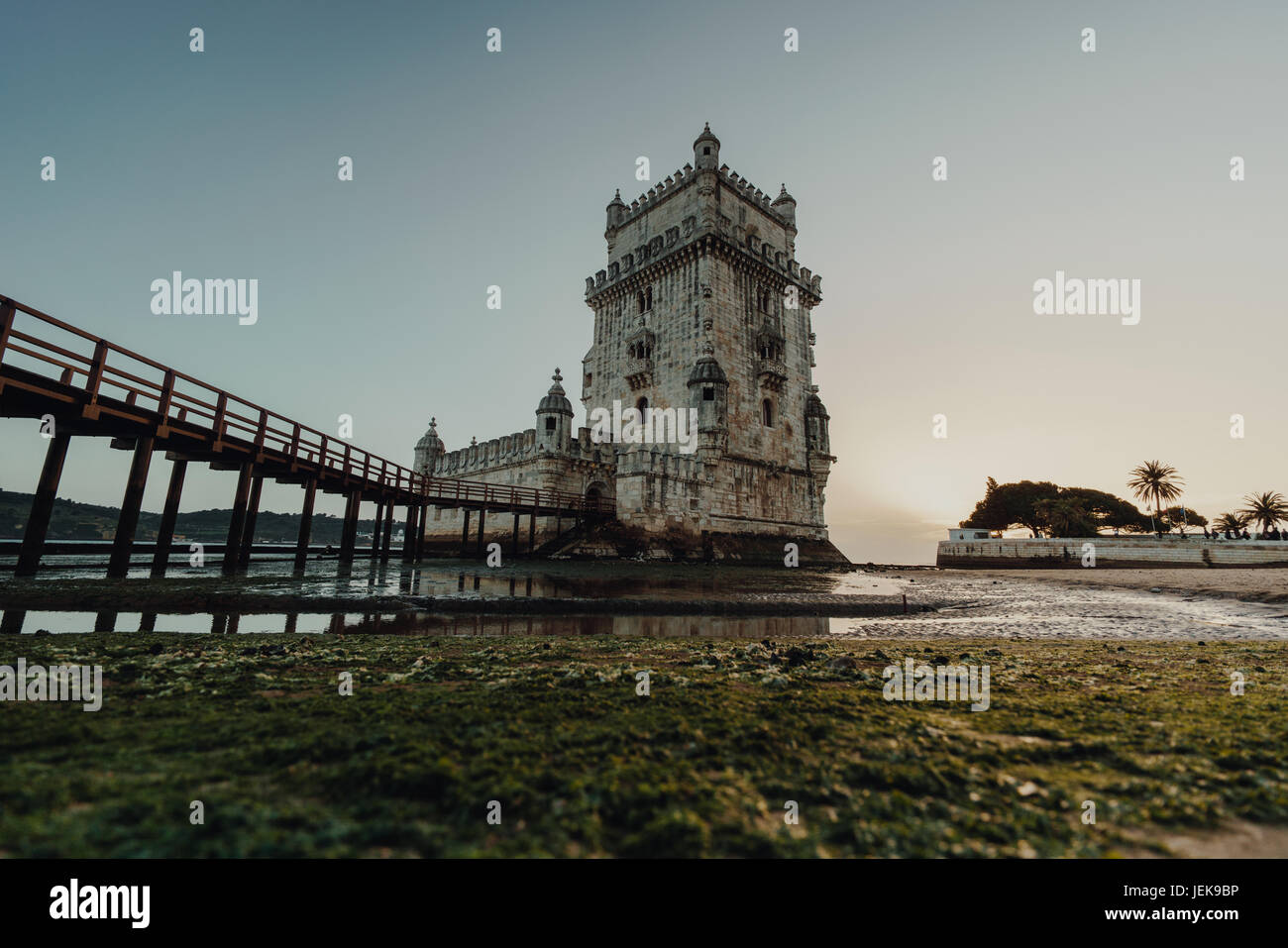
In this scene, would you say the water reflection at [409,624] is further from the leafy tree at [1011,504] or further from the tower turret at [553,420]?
the leafy tree at [1011,504]

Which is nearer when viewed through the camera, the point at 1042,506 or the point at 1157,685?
the point at 1157,685

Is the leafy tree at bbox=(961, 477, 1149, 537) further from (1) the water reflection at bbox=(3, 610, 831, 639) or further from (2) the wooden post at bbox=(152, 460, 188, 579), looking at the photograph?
(2) the wooden post at bbox=(152, 460, 188, 579)

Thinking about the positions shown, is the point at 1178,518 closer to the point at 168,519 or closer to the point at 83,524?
the point at 168,519

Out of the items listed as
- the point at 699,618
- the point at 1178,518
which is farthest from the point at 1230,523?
the point at 699,618

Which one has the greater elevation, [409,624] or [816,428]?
[816,428]

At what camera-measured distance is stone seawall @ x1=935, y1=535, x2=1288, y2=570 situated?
3280 centimetres

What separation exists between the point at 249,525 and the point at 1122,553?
4803cm

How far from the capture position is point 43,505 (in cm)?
1006

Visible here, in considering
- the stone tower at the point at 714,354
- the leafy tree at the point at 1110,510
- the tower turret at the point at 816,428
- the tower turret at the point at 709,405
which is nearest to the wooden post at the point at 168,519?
the stone tower at the point at 714,354

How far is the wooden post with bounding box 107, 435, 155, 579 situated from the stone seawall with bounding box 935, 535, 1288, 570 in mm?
45377
